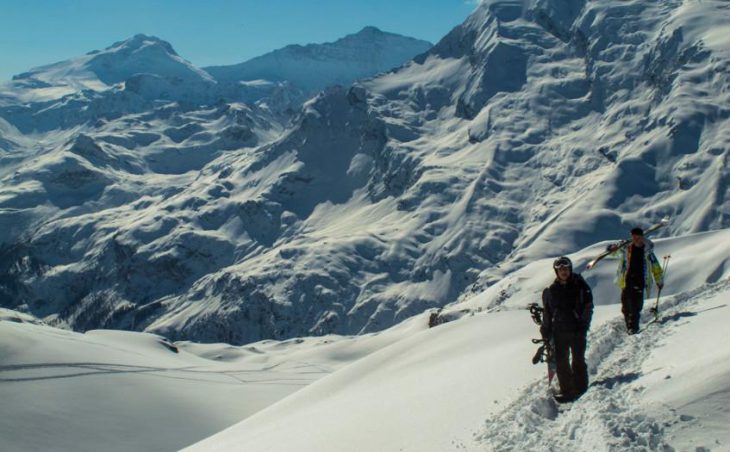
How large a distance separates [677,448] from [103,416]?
51.3m

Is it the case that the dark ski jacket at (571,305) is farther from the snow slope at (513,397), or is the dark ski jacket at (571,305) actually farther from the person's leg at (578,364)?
the snow slope at (513,397)

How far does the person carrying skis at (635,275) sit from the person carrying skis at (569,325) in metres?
5.14

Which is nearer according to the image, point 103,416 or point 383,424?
point 383,424

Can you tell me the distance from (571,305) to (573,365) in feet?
4.11

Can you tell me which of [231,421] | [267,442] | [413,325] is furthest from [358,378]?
[413,325]

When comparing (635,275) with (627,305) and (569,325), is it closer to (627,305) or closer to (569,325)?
(627,305)

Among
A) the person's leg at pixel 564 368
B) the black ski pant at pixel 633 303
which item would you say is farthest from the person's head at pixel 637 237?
the person's leg at pixel 564 368

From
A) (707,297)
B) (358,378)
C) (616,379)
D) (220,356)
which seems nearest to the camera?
(616,379)

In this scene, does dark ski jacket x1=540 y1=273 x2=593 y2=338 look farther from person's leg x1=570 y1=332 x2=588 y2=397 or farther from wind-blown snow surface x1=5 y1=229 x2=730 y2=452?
wind-blown snow surface x1=5 y1=229 x2=730 y2=452

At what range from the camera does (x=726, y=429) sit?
37.1ft

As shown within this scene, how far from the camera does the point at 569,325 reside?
16.2 metres

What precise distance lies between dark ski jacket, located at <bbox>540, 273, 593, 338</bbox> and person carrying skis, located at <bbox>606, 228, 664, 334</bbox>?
5.07 meters

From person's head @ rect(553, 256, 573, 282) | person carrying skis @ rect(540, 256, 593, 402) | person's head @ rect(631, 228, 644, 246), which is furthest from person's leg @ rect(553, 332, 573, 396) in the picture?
person's head @ rect(631, 228, 644, 246)

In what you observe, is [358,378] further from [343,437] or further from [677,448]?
[677,448]
